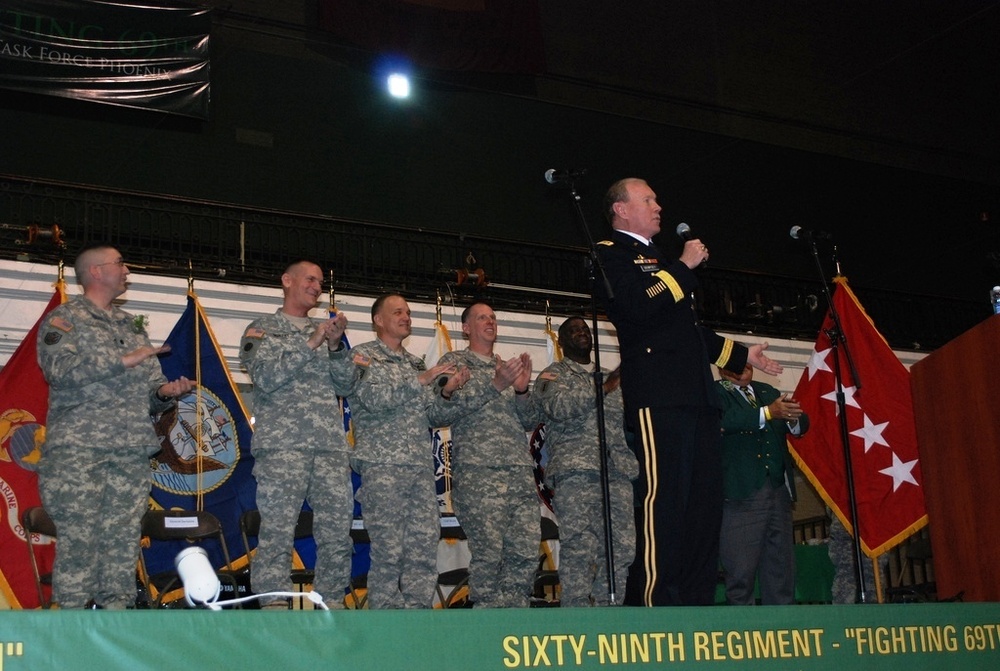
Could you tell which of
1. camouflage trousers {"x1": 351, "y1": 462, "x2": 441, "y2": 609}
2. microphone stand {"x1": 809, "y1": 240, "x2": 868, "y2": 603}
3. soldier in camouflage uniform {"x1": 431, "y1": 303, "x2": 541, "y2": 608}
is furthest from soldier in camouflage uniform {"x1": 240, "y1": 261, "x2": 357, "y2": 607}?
microphone stand {"x1": 809, "y1": 240, "x2": 868, "y2": 603}

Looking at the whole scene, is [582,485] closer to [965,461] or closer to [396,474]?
[396,474]

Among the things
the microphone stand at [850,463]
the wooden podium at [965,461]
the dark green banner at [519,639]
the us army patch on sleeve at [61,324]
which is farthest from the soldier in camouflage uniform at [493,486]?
the dark green banner at [519,639]

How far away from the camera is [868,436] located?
6.16m

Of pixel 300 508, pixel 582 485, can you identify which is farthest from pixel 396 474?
pixel 582 485

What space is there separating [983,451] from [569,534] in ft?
5.97

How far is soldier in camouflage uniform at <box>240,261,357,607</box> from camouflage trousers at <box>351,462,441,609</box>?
12cm

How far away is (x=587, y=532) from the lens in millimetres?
4934

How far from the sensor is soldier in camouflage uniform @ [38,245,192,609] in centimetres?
382

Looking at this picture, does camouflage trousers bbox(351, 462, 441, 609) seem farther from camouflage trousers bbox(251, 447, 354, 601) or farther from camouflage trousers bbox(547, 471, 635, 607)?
camouflage trousers bbox(547, 471, 635, 607)

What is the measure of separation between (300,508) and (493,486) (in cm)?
95

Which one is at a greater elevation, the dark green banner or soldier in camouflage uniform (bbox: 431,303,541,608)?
soldier in camouflage uniform (bbox: 431,303,541,608)

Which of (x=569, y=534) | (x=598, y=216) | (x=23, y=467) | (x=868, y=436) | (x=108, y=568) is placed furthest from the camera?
(x=598, y=216)

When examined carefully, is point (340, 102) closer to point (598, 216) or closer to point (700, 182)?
point (598, 216)

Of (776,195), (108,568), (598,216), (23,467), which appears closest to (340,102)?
(598,216)
